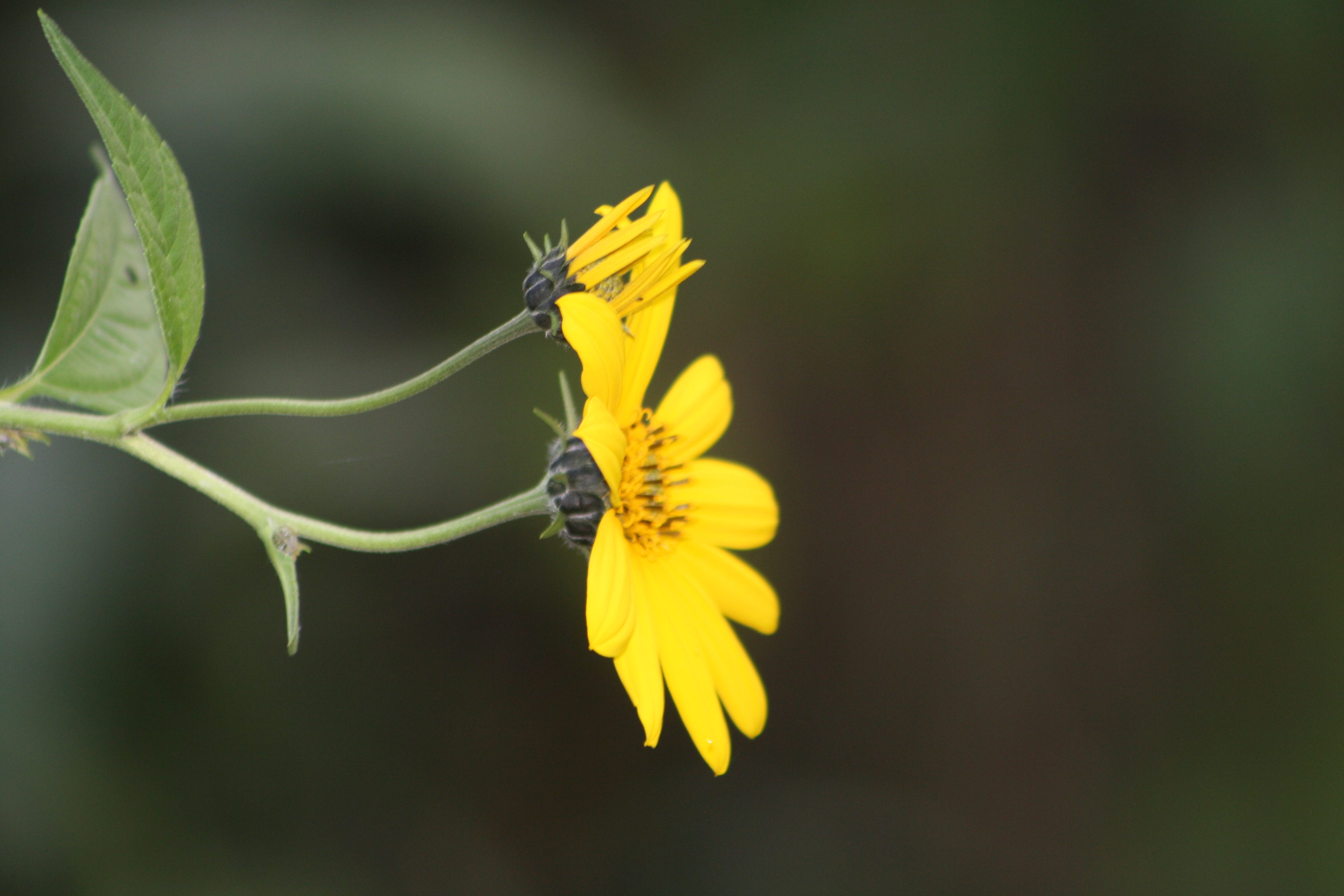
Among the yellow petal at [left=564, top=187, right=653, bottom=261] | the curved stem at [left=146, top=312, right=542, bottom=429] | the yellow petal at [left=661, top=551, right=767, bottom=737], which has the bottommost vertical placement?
the yellow petal at [left=661, top=551, right=767, bottom=737]

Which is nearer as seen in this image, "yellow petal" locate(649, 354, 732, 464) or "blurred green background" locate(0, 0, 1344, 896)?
"yellow petal" locate(649, 354, 732, 464)

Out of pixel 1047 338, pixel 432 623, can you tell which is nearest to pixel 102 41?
pixel 432 623

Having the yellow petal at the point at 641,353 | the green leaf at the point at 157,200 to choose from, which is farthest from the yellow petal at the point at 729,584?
the green leaf at the point at 157,200

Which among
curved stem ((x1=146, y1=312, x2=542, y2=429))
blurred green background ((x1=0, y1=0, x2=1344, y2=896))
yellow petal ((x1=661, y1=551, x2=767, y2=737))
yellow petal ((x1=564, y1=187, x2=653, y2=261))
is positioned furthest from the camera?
blurred green background ((x1=0, y1=0, x2=1344, y2=896))

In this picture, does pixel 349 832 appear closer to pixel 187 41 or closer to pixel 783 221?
pixel 187 41

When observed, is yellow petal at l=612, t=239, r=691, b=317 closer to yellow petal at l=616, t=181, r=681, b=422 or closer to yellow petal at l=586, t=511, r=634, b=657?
yellow petal at l=616, t=181, r=681, b=422

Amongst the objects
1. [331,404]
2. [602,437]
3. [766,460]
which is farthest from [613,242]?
[766,460]

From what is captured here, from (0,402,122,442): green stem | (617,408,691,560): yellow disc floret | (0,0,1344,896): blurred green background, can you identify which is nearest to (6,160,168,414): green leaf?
(0,402,122,442): green stem
